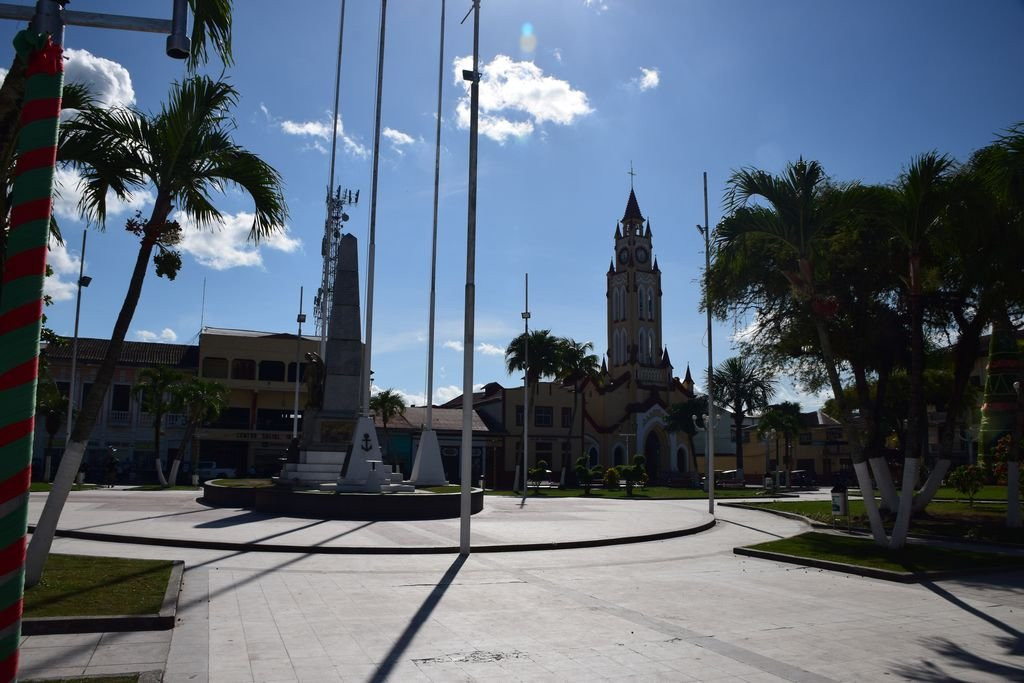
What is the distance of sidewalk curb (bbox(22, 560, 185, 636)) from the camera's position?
23.0 ft

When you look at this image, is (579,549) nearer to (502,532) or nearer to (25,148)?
(502,532)

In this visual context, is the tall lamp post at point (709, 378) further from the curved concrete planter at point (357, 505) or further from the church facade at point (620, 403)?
the church facade at point (620, 403)

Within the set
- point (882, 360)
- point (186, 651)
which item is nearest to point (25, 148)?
point (186, 651)

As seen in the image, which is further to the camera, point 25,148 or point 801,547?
point 801,547

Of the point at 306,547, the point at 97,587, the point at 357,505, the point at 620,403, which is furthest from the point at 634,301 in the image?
the point at 97,587

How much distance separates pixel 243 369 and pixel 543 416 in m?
23.9

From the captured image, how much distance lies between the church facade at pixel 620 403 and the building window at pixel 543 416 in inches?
3.3

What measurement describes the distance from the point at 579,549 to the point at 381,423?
43.6 m

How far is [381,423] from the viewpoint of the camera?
5753 centimetres

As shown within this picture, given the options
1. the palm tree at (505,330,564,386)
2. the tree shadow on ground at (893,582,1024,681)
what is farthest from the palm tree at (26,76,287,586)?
the palm tree at (505,330,564,386)

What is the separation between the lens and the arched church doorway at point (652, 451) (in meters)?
64.4

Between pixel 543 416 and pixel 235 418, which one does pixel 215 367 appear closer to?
pixel 235 418

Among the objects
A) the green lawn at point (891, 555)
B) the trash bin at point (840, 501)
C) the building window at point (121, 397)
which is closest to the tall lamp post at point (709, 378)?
the trash bin at point (840, 501)

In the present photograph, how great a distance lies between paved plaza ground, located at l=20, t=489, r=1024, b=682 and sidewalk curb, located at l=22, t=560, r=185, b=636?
13 cm
